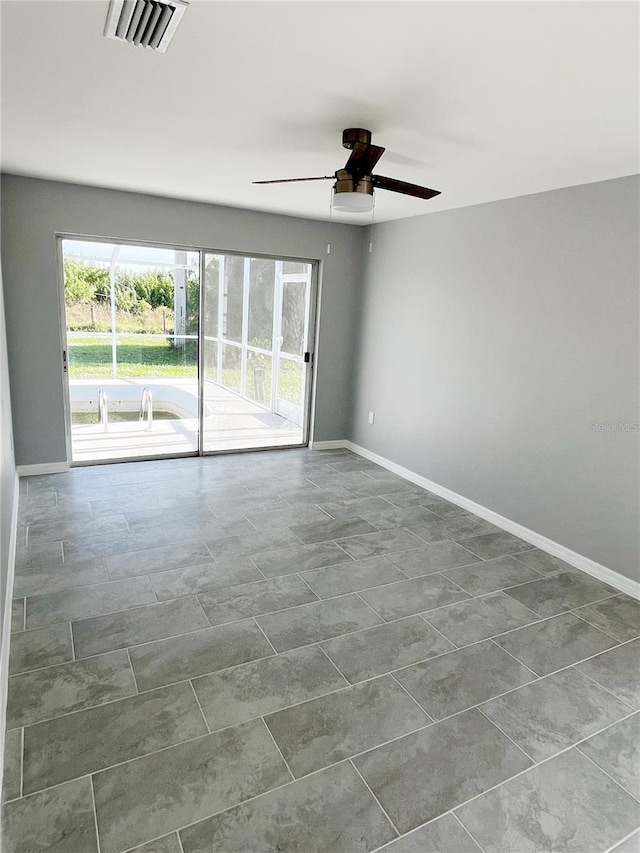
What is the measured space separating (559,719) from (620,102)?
247cm

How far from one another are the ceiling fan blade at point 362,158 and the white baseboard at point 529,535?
8.64 feet

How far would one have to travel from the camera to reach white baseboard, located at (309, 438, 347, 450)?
19.0 feet

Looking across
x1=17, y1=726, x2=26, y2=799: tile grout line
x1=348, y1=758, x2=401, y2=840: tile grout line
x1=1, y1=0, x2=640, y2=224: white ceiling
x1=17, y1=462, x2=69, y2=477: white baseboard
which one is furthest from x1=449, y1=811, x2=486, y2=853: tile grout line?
x1=17, y1=462, x2=69, y2=477: white baseboard

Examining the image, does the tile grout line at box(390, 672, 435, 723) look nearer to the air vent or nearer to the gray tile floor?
the gray tile floor

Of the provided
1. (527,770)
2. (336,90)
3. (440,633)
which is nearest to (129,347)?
(336,90)

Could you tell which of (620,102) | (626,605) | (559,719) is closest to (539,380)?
(626,605)

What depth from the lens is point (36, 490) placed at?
13.5ft

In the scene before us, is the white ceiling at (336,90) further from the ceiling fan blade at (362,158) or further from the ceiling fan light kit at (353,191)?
the ceiling fan light kit at (353,191)

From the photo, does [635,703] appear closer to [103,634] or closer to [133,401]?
[103,634]

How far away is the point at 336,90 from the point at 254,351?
12.1 ft

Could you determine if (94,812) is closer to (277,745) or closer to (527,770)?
(277,745)

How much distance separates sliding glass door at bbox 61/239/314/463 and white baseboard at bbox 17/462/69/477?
0.19 m

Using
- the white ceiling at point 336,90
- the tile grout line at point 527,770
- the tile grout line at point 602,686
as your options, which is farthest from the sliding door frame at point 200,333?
the tile grout line at point 527,770

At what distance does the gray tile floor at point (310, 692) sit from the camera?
5.32 ft
